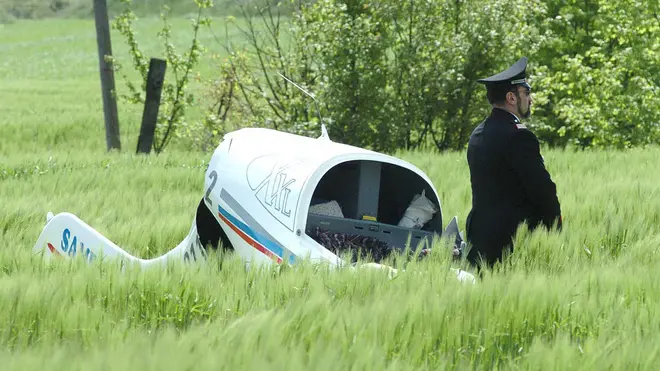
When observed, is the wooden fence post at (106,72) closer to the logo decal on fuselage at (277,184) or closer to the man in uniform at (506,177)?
the logo decal on fuselage at (277,184)

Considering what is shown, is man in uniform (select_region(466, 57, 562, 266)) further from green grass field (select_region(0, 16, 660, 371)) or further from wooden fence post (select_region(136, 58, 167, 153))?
wooden fence post (select_region(136, 58, 167, 153))

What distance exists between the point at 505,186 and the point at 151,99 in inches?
520

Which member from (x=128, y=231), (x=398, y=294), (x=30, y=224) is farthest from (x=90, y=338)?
(x=30, y=224)

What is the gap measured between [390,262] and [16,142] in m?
25.3

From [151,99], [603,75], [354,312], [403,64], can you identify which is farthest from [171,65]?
[354,312]

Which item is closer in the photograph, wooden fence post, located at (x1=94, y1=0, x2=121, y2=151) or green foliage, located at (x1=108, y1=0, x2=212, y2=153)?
wooden fence post, located at (x1=94, y1=0, x2=121, y2=151)

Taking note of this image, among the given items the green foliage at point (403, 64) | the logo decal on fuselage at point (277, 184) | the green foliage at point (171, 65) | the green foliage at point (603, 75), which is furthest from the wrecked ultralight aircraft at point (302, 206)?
the green foliage at point (603, 75)

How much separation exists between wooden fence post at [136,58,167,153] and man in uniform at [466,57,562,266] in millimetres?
12773

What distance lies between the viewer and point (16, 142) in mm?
28500

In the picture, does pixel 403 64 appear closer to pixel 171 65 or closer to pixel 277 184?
pixel 171 65

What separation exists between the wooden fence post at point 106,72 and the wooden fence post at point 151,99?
639 millimetres

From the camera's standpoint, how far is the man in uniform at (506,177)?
20.6 feet

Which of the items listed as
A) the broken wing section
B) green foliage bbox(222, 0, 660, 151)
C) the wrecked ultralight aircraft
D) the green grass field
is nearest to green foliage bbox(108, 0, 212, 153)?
green foliage bbox(222, 0, 660, 151)

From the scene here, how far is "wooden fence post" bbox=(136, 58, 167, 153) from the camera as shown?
1831cm
